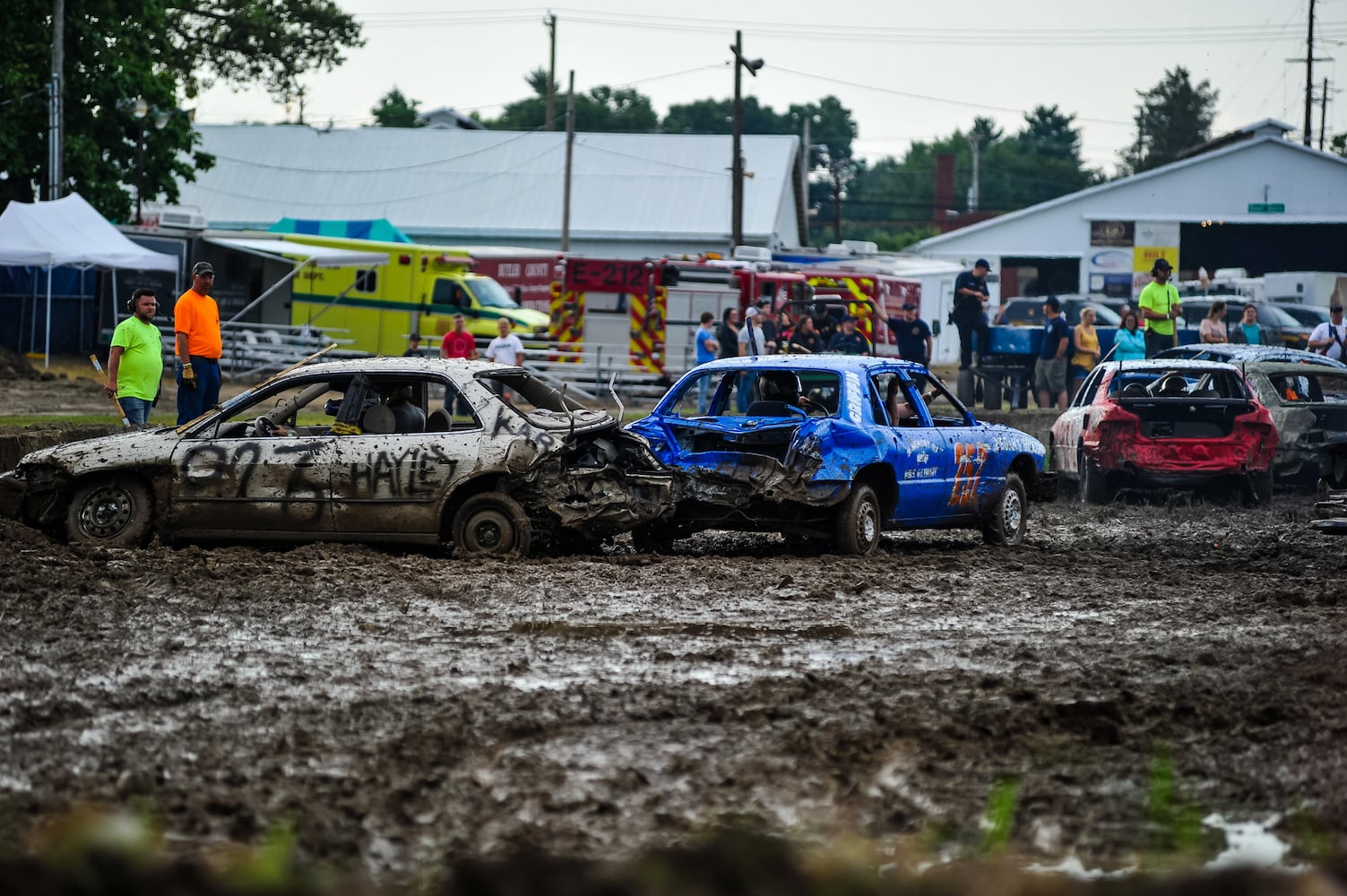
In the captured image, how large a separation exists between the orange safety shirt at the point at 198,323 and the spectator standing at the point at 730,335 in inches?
416

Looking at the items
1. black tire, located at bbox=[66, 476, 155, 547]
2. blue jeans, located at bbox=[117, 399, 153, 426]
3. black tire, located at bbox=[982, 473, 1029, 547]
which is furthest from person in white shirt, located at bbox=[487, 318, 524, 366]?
black tire, located at bbox=[66, 476, 155, 547]

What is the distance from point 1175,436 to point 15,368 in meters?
21.8

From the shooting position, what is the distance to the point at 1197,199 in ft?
183


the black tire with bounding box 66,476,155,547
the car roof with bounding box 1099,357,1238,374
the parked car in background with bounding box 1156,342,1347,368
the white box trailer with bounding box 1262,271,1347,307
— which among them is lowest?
the black tire with bounding box 66,476,155,547

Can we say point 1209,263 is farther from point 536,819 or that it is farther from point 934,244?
point 536,819

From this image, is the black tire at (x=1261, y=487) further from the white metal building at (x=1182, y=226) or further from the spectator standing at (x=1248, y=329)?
the white metal building at (x=1182, y=226)

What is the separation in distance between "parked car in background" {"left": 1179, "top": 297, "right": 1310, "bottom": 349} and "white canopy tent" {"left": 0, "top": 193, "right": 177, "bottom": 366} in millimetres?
19002

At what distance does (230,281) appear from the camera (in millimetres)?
36188

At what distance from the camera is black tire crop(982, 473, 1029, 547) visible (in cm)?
1378

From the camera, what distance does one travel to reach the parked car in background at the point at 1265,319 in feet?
111

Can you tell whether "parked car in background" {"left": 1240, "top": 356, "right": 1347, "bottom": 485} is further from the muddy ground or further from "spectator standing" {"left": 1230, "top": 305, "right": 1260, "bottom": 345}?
"spectator standing" {"left": 1230, "top": 305, "right": 1260, "bottom": 345}

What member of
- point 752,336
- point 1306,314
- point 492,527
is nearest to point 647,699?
point 492,527

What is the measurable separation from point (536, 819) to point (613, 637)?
3483mm

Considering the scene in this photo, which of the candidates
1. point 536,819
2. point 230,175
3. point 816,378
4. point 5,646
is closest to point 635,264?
point 816,378
